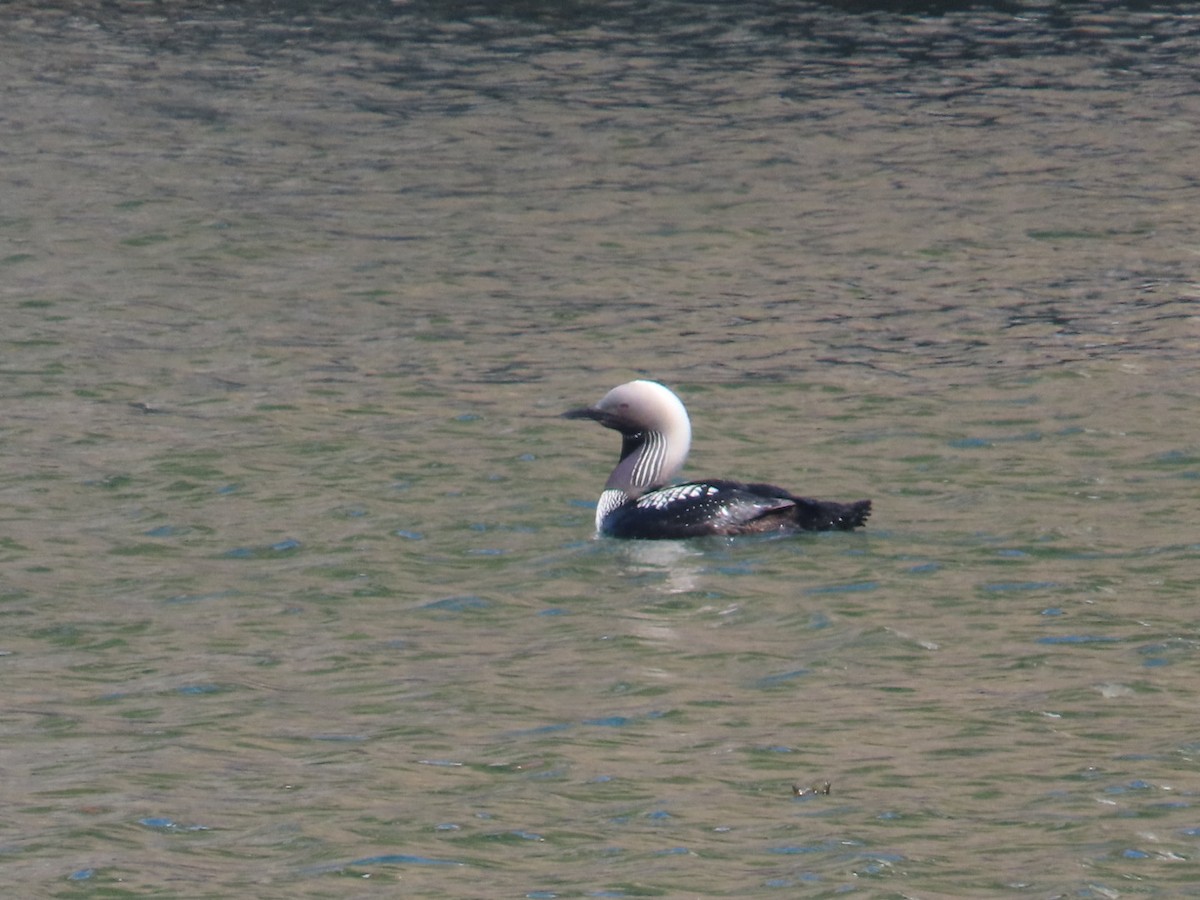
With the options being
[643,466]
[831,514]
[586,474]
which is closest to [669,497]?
[643,466]

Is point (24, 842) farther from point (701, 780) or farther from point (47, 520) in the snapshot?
point (47, 520)

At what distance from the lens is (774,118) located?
84.9 feet

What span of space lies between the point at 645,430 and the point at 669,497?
67 cm

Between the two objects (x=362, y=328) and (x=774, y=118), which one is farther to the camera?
(x=774, y=118)

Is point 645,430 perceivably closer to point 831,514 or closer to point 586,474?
point 586,474

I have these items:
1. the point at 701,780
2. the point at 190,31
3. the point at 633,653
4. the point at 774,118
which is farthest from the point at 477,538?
the point at 190,31

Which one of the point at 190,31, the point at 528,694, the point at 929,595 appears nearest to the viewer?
the point at 528,694

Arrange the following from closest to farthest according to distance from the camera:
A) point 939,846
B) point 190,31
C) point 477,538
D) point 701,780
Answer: point 939,846, point 701,780, point 477,538, point 190,31

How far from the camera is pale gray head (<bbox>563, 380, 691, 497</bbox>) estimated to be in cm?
1337

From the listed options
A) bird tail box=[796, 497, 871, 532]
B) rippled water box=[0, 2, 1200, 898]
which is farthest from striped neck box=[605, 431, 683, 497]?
bird tail box=[796, 497, 871, 532]

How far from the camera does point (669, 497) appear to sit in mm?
13008

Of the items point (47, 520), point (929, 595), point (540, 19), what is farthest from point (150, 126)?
point (929, 595)

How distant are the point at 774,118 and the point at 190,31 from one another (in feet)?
31.2

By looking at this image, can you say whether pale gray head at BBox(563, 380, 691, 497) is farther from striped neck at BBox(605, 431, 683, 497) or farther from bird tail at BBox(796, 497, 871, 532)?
bird tail at BBox(796, 497, 871, 532)
